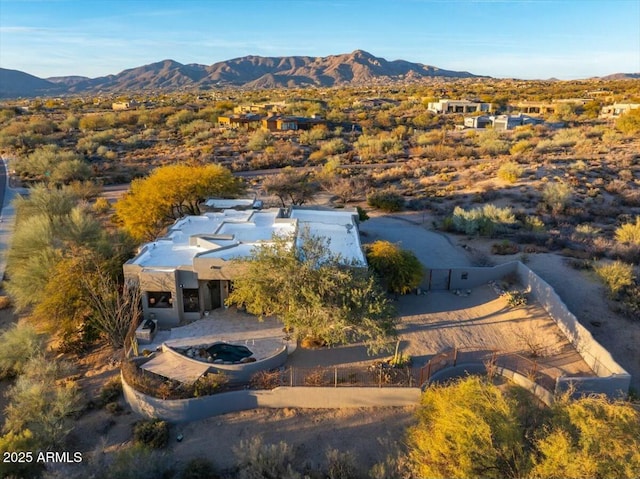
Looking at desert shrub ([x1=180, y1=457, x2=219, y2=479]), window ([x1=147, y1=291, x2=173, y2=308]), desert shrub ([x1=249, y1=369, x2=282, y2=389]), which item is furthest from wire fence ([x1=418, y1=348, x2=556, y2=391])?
window ([x1=147, y1=291, x2=173, y2=308])

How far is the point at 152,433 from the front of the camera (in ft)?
38.1

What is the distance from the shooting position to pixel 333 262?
49.1 feet

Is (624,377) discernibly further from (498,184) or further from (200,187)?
(498,184)

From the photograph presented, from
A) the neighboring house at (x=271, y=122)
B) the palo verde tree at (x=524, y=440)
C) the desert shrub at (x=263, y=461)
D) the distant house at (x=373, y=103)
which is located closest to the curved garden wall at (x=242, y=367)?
the desert shrub at (x=263, y=461)

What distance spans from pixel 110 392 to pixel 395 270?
1059cm

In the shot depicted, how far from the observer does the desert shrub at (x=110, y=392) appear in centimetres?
1307

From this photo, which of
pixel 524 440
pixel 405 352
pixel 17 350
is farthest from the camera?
pixel 405 352

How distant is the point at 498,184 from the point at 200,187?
22.4 meters

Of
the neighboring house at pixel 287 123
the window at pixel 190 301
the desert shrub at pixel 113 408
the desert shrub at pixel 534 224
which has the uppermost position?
the neighboring house at pixel 287 123

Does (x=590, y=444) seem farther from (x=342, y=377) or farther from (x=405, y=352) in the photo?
(x=405, y=352)

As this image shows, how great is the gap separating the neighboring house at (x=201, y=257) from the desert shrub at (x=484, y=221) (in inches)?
318

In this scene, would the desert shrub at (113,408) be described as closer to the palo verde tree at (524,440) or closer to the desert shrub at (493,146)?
the palo verde tree at (524,440)

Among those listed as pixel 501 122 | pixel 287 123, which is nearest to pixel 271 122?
pixel 287 123

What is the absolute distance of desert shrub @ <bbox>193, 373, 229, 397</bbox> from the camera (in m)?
12.5
